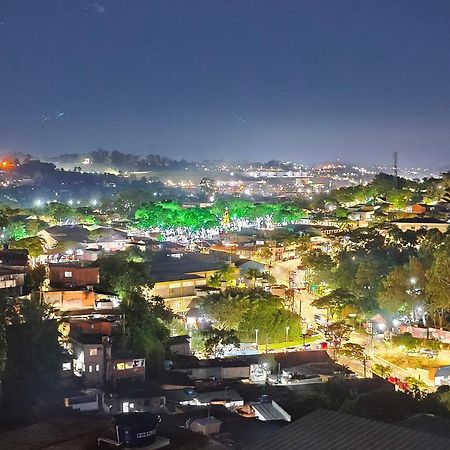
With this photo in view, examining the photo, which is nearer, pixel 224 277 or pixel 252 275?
pixel 224 277

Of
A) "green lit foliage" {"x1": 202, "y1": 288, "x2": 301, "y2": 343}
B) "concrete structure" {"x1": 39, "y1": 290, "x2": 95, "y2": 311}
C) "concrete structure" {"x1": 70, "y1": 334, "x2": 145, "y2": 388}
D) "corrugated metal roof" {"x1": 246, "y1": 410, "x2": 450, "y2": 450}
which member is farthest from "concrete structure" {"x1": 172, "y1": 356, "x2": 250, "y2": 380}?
"corrugated metal roof" {"x1": 246, "y1": 410, "x2": 450, "y2": 450}

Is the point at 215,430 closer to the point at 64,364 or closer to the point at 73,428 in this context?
the point at 73,428

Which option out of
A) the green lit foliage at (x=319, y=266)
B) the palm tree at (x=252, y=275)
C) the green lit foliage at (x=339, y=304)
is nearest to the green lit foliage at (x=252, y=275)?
the palm tree at (x=252, y=275)

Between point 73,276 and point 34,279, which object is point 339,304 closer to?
point 73,276

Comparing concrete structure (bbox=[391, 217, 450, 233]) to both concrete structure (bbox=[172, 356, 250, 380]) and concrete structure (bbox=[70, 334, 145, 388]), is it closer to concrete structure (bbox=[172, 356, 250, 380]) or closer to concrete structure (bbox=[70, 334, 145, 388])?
concrete structure (bbox=[172, 356, 250, 380])

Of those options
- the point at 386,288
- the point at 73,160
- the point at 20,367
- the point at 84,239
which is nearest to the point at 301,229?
the point at 84,239

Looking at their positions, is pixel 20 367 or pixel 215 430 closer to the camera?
pixel 215 430

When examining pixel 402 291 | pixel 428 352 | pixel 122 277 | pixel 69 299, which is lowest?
pixel 428 352

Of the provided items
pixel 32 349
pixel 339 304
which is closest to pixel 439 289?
pixel 339 304
